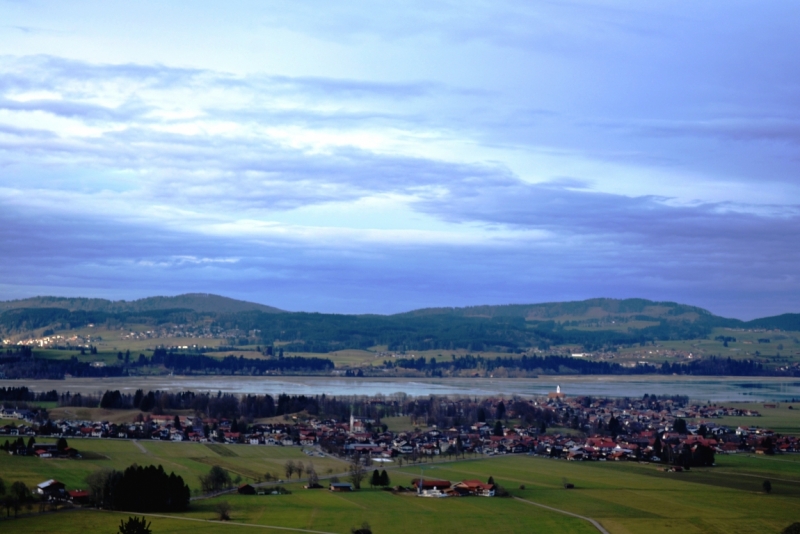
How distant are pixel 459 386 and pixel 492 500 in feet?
253

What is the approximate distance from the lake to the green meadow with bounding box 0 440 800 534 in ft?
141

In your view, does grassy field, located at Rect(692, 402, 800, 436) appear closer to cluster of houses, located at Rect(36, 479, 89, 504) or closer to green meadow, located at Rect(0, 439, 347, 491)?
green meadow, located at Rect(0, 439, 347, 491)

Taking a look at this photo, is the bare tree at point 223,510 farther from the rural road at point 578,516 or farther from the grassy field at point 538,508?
the rural road at point 578,516

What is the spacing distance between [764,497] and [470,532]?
13.5 metres

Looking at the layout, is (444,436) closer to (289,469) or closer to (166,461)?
(289,469)

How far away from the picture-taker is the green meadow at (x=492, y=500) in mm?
31703

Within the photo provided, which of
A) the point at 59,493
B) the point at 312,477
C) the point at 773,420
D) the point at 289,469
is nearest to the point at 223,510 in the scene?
the point at 59,493

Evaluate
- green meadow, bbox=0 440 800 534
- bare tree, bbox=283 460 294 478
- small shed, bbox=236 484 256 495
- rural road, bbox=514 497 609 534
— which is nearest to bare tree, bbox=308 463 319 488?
green meadow, bbox=0 440 800 534

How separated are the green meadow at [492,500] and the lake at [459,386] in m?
43.0

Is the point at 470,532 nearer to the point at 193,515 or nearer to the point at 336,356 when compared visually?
the point at 193,515

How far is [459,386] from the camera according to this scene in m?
115

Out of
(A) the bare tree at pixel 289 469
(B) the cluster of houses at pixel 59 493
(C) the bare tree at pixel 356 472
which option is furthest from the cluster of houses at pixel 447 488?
(B) the cluster of houses at pixel 59 493

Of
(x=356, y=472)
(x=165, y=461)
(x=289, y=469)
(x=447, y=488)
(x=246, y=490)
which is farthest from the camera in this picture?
(x=165, y=461)

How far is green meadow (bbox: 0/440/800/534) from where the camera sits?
3170 centimetres
